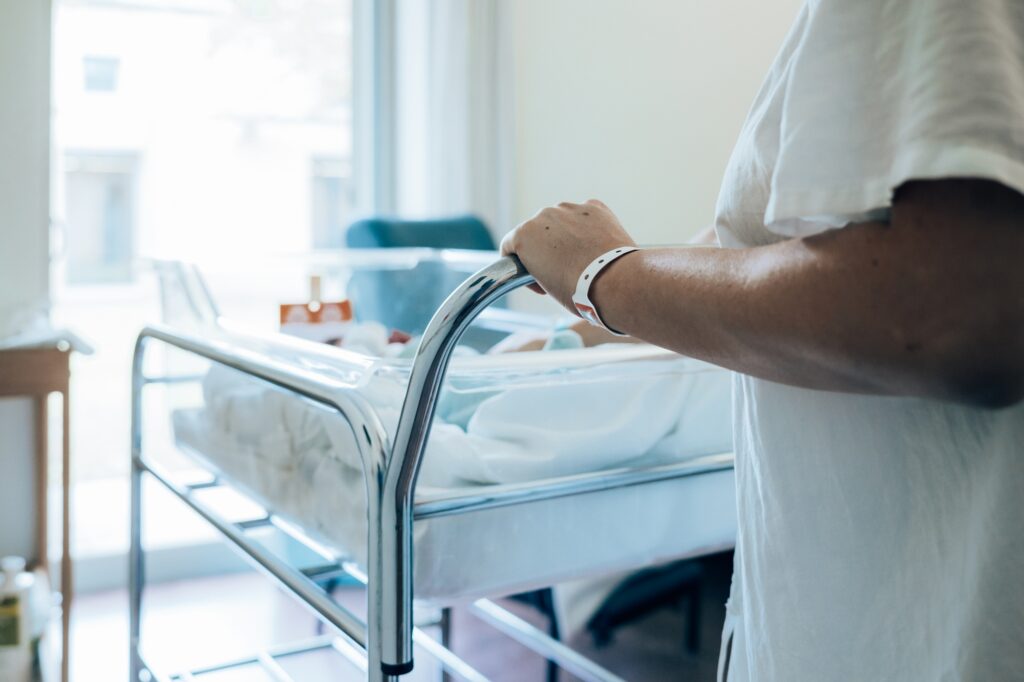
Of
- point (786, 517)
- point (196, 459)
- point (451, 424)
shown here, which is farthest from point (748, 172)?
point (196, 459)

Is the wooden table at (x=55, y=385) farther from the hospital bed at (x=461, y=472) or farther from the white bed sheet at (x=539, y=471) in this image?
the white bed sheet at (x=539, y=471)

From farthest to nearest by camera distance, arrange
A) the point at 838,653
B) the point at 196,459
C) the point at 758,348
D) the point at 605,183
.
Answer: the point at 605,183 → the point at 196,459 → the point at 838,653 → the point at 758,348

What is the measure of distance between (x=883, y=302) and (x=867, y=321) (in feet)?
0.04

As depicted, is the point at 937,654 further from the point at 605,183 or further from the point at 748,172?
the point at 605,183

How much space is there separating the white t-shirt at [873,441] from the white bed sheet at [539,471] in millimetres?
325

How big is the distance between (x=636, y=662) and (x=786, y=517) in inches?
63.0

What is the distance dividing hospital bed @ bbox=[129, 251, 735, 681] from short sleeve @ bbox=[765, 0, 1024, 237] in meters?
0.32

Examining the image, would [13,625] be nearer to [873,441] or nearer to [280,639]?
[280,639]

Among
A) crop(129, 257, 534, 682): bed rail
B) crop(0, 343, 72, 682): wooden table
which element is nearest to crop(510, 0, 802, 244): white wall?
crop(0, 343, 72, 682): wooden table

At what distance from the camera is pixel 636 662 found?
221 centimetres

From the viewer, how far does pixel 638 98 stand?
110 inches

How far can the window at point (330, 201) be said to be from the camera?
123 inches

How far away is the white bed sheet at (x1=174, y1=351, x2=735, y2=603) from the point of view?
1061mm

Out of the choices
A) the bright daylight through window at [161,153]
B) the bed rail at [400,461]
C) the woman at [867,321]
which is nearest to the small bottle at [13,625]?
the bright daylight through window at [161,153]
